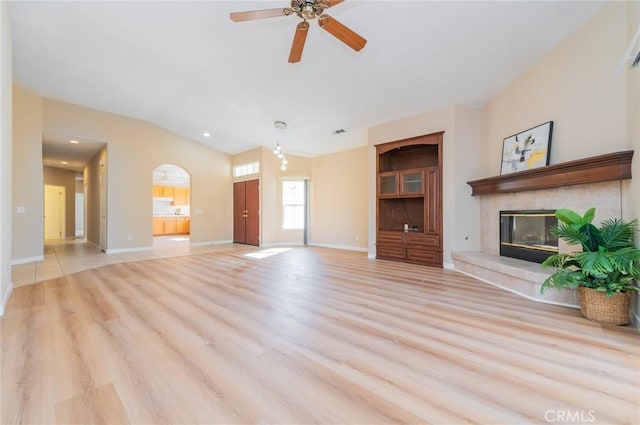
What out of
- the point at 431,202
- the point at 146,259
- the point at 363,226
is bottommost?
the point at 146,259

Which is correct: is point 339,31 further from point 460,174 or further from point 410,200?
point 410,200

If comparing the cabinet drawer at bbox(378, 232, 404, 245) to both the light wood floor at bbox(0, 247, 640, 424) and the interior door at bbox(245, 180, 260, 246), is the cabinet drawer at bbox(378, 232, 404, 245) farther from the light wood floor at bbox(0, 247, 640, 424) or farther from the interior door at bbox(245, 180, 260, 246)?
the interior door at bbox(245, 180, 260, 246)

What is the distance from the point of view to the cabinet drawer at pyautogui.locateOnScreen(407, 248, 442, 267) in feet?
16.6

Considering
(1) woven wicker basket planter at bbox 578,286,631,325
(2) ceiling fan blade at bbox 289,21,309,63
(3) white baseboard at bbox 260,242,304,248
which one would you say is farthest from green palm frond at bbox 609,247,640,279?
(3) white baseboard at bbox 260,242,304,248

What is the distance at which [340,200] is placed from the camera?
25.7 ft

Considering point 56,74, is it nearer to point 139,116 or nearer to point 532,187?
point 139,116

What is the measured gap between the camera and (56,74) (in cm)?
486

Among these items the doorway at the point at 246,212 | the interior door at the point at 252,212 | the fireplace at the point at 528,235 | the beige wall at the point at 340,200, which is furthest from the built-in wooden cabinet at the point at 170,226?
the fireplace at the point at 528,235

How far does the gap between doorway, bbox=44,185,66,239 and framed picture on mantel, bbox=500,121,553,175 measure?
1428 cm

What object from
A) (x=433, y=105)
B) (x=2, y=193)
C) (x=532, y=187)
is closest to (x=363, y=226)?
(x=433, y=105)

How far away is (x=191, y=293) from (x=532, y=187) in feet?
15.7

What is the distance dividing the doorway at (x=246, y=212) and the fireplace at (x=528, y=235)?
6214 mm

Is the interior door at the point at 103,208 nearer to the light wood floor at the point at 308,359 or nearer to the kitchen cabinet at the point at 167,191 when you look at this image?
the light wood floor at the point at 308,359

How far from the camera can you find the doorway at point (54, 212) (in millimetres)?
9945
